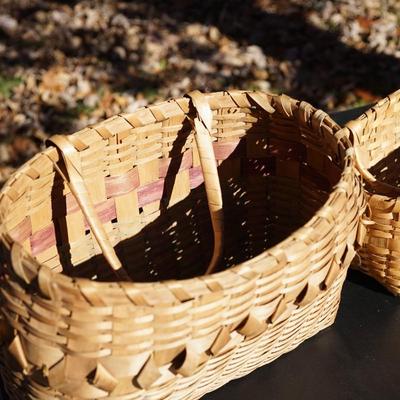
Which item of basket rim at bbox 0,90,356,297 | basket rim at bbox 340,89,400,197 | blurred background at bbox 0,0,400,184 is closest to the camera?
basket rim at bbox 0,90,356,297

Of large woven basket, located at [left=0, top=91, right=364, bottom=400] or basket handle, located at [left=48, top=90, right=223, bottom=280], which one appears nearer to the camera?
large woven basket, located at [left=0, top=91, right=364, bottom=400]

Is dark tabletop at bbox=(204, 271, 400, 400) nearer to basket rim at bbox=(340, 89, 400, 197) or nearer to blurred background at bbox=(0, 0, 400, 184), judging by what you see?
basket rim at bbox=(340, 89, 400, 197)

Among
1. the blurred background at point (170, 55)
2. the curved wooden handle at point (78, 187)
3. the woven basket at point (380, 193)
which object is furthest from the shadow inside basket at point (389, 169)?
the blurred background at point (170, 55)

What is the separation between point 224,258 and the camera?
136cm

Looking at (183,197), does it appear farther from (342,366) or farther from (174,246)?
(342,366)

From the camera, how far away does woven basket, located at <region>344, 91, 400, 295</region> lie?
105cm

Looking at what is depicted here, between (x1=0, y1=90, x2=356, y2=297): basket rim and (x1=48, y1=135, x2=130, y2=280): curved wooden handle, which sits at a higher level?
(x1=0, y1=90, x2=356, y2=297): basket rim

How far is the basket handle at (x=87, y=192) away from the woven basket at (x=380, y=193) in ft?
0.70

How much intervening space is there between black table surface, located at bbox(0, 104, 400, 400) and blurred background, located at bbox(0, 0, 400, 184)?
1.64 m

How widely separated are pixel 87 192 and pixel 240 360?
13.0 inches

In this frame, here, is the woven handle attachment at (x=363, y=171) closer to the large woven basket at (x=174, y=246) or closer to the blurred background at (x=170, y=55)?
the large woven basket at (x=174, y=246)

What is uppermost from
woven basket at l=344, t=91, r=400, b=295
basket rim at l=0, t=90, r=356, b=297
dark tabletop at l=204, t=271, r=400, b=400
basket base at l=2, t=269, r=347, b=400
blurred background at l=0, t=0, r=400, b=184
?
basket rim at l=0, t=90, r=356, b=297

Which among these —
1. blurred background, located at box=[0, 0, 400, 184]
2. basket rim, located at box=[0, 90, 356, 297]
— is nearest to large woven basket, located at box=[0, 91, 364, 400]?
basket rim, located at box=[0, 90, 356, 297]

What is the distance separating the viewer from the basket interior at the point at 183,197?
1109 millimetres
